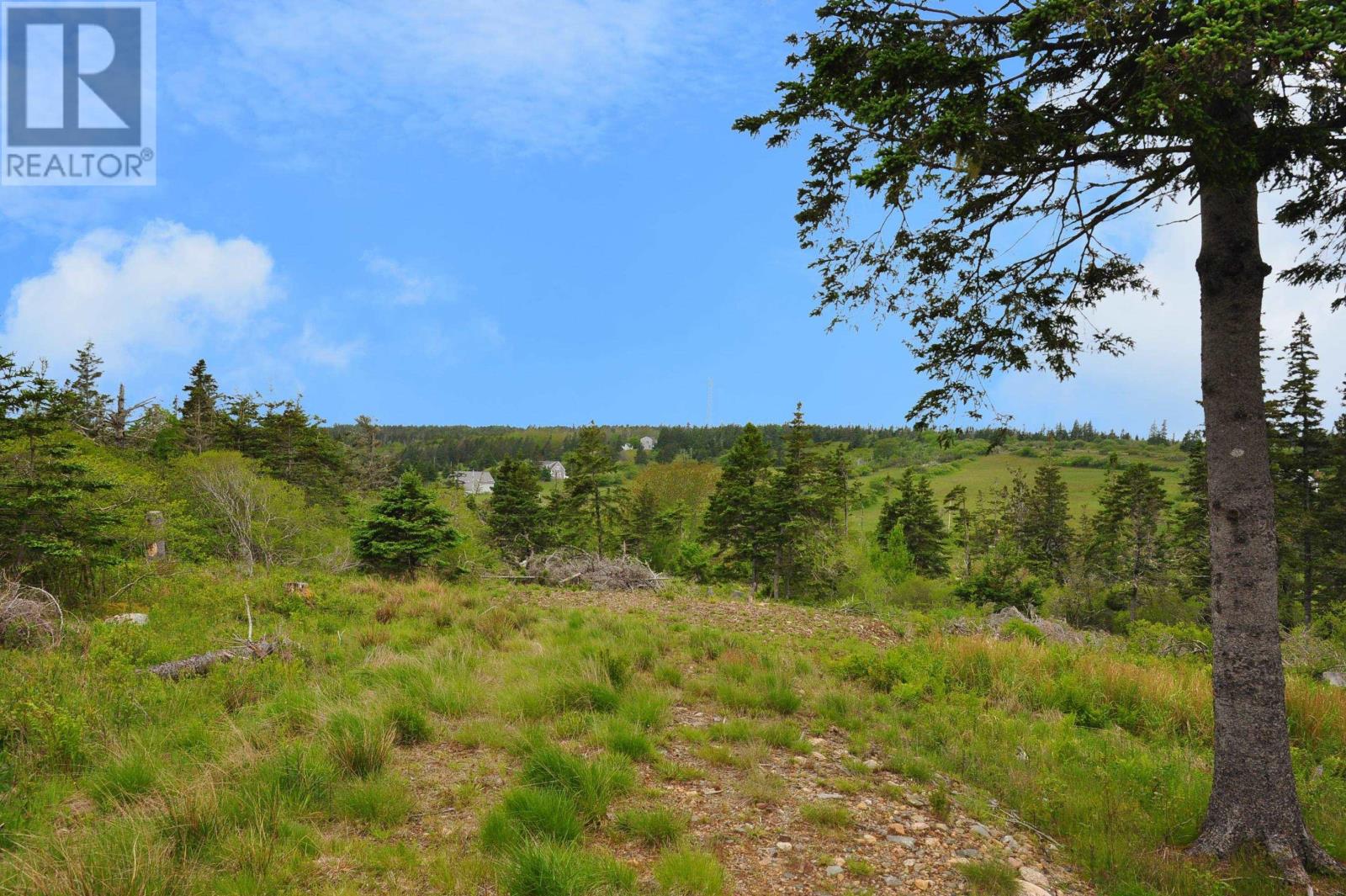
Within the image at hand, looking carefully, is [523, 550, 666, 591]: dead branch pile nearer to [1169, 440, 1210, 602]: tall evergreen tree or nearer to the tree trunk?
the tree trunk

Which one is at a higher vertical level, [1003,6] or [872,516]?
[1003,6]

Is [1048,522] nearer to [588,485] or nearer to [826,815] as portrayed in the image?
[588,485]

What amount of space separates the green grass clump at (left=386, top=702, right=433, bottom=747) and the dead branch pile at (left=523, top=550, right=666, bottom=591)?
427 inches

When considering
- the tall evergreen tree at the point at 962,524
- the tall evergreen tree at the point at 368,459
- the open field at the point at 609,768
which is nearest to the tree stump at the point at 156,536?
the open field at the point at 609,768

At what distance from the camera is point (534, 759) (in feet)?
15.3

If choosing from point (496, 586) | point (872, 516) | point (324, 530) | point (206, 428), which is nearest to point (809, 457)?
point (496, 586)

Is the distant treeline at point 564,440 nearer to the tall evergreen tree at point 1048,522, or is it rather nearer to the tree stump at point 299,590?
the tall evergreen tree at point 1048,522

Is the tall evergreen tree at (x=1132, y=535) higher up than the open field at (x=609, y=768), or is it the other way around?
the open field at (x=609, y=768)

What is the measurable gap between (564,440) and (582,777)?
165 meters

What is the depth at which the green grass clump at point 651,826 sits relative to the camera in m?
3.99

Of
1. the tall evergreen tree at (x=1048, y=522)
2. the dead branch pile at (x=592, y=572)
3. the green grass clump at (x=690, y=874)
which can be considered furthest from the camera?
the tall evergreen tree at (x=1048, y=522)

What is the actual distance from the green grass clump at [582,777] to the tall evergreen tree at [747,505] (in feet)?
104

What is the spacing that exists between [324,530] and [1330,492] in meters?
47.8

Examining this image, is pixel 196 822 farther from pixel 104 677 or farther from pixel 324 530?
pixel 324 530
